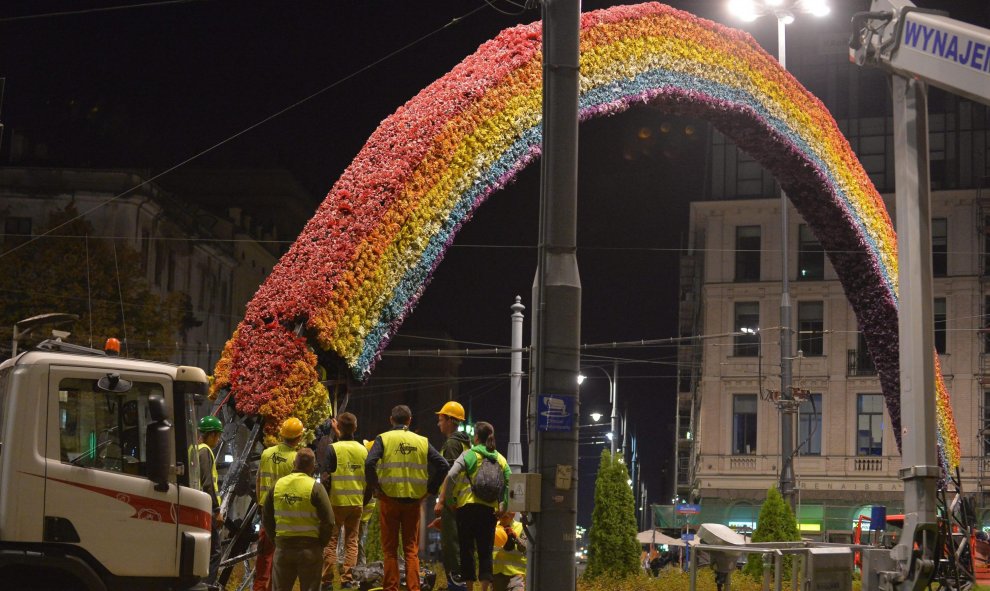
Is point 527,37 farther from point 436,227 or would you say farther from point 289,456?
point 289,456

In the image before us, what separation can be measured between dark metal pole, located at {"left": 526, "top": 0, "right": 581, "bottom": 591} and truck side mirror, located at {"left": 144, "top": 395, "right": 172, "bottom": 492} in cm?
297

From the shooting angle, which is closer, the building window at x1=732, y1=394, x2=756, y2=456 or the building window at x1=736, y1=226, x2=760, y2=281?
the building window at x1=732, y1=394, x2=756, y2=456

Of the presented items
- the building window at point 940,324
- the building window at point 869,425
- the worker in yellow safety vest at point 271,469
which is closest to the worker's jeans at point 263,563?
the worker in yellow safety vest at point 271,469

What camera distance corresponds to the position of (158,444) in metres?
10.1

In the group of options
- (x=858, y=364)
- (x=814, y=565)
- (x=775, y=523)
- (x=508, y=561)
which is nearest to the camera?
(x=814, y=565)

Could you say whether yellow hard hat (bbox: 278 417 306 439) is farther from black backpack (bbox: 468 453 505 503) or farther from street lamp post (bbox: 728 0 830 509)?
street lamp post (bbox: 728 0 830 509)

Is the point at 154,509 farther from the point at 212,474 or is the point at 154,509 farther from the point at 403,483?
the point at 403,483

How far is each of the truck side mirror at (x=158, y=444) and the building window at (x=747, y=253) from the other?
49.5m

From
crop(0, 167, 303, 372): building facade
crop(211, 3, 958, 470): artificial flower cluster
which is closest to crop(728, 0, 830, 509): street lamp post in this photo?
crop(211, 3, 958, 470): artificial flower cluster

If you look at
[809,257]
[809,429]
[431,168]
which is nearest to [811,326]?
[809,257]

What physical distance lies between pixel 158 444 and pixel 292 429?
2794mm

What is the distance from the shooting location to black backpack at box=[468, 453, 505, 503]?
12.8 metres

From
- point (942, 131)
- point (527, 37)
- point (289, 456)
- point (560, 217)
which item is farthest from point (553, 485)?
point (942, 131)

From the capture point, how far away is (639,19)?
17453 mm
